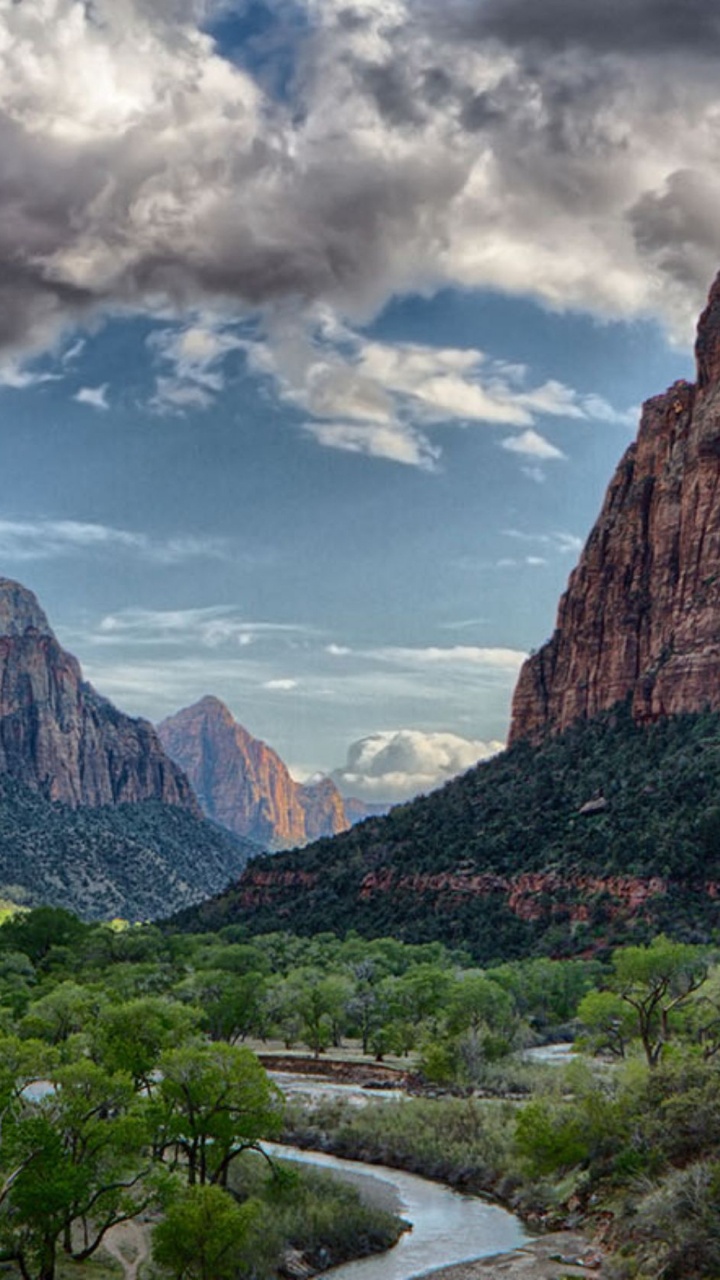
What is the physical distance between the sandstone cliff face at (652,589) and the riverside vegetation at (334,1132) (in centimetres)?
6637

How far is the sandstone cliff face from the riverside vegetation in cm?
6637

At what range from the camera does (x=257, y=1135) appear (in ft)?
124

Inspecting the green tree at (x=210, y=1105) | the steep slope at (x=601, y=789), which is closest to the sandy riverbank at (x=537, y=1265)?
the green tree at (x=210, y=1105)

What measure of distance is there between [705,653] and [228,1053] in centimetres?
10196

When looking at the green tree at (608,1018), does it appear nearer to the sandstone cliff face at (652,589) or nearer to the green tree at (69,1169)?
the green tree at (69,1169)

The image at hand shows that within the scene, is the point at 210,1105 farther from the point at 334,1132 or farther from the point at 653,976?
the point at 653,976

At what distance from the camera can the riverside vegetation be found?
3266cm

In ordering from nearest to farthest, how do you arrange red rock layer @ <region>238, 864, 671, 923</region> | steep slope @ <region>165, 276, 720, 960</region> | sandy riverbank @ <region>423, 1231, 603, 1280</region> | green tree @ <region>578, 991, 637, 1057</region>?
1. sandy riverbank @ <region>423, 1231, 603, 1280</region>
2. green tree @ <region>578, 991, 637, 1057</region>
3. red rock layer @ <region>238, 864, 671, 923</region>
4. steep slope @ <region>165, 276, 720, 960</region>

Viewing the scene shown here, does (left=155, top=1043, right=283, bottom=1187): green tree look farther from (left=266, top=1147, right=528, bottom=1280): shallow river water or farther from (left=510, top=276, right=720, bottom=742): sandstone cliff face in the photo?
(left=510, top=276, right=720, bottom=742): sandstone cliff face

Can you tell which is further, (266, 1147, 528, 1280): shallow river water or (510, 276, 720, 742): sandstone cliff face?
(510, 276, 720, 742): sandstone cliff face

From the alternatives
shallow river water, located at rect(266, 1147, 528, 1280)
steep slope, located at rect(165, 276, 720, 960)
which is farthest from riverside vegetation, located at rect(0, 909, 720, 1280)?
steep slope, located at rect(165, 276, 720, 960)

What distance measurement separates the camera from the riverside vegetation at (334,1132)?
32.7 meters

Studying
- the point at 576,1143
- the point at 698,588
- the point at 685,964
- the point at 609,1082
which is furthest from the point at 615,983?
the point at 698,588

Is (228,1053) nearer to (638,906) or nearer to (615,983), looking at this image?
(615,983)
